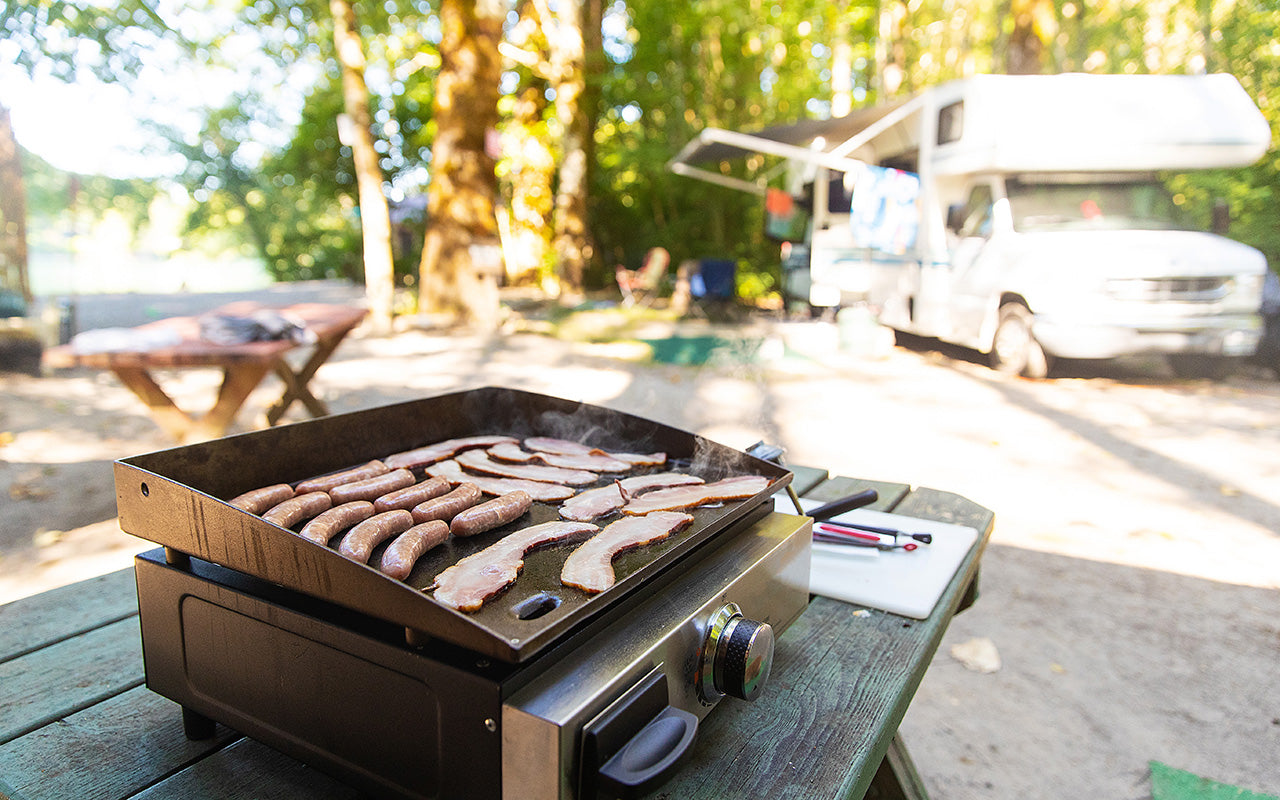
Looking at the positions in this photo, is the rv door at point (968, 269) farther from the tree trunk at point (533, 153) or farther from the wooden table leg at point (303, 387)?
the tree trunk at point (533, 153)

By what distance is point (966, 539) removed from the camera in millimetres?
1469

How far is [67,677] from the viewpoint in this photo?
3.34ft

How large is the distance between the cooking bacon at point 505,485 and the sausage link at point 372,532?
18 centimetres

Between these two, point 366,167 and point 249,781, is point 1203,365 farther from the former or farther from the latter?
point 366,167

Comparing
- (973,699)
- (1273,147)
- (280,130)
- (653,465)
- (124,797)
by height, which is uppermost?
(280,130)

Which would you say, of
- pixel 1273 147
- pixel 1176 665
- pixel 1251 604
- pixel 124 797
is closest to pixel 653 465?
pixel 124 797

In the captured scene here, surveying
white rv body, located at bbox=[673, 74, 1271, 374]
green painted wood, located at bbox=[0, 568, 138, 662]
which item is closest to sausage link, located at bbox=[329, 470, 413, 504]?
green painted wood, located at bbox=[0, 568, 138, 662]

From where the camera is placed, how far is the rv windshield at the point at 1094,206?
255 inches

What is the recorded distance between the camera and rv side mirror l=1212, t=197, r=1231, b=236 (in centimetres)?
639

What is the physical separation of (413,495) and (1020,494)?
3728mm

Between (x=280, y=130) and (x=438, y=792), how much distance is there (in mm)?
22464

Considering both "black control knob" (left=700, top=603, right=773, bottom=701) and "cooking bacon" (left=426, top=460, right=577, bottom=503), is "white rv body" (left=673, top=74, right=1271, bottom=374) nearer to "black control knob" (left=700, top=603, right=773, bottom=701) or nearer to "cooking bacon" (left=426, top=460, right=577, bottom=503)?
"cooking bacon" (left=426, top=460, right=577, bottom=503)

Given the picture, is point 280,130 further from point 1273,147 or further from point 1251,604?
point 1251,604

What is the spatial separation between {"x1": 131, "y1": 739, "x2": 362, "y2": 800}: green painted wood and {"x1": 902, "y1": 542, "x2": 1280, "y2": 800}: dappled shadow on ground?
5.17 feet
